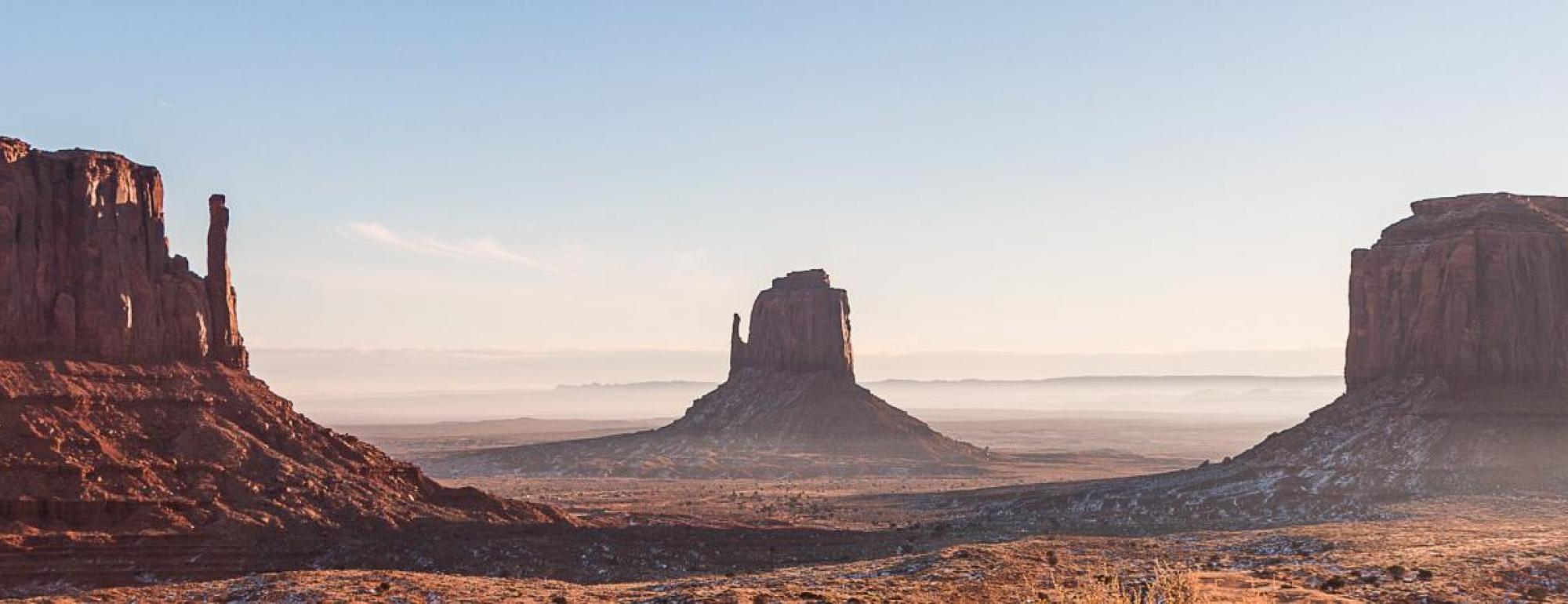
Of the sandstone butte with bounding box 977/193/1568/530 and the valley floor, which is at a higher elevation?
the sandstone butte with bounding box 977/193/1568/530

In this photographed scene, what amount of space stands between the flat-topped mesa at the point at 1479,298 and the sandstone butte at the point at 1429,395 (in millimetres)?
94

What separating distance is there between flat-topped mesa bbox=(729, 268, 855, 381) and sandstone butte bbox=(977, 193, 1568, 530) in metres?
72.3

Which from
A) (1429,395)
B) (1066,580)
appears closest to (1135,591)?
(1066,580)

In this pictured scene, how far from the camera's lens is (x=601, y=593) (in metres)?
40.9

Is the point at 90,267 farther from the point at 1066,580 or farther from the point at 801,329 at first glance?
the point at 801,329

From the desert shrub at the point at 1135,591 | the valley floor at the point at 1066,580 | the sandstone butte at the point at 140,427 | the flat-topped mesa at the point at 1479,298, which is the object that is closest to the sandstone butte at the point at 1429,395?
the flat-topped mesa at the point at 1479,298

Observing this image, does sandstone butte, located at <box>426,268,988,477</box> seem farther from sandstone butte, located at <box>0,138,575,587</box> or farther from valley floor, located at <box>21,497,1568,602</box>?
valley floor, located at <box>21,497,1568,602</box>

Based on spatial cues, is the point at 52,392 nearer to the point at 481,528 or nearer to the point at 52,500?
the point at 52,500

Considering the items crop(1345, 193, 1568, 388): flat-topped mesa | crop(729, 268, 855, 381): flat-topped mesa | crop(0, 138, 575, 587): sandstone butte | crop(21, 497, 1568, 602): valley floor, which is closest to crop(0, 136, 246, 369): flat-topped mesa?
crop(0, 138, 575, 587): sandstone butte

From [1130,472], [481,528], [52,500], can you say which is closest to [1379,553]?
[481,528]

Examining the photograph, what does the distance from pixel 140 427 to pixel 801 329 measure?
379ft

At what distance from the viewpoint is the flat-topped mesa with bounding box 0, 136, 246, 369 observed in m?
54.2

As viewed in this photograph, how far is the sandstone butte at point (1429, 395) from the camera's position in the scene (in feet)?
252

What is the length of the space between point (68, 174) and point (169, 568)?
18.9 meters
